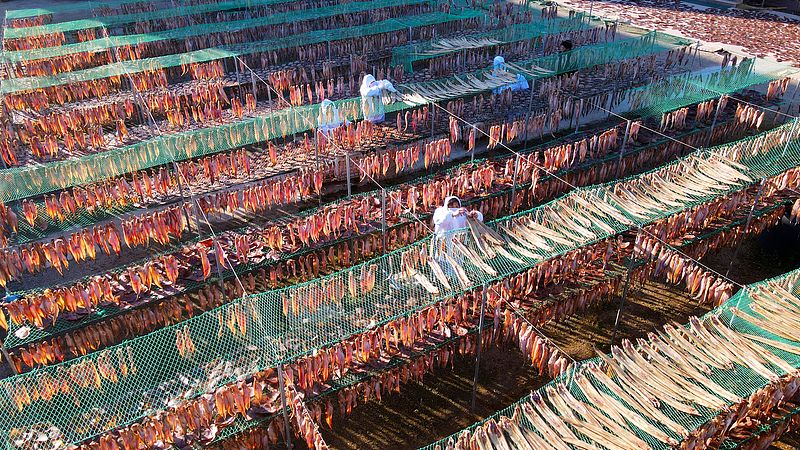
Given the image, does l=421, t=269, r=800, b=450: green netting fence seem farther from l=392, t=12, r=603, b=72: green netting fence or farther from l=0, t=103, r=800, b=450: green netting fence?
l=392, t=12, r=603, b=72: green netting fence

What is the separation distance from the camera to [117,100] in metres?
21.0

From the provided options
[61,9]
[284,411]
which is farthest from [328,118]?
[61,9]

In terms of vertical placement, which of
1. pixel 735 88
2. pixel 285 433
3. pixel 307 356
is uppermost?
pixel 735 88

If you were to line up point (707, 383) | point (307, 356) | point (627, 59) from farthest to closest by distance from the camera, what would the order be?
point (627, 59), point (307, 356), point (707, 383)

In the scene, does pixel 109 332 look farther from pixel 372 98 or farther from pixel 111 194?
pixel 372 98

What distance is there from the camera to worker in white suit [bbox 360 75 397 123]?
16.7 metres

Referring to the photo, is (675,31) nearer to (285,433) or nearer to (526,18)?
(526,18)

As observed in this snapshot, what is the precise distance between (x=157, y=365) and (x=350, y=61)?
59.7 feet

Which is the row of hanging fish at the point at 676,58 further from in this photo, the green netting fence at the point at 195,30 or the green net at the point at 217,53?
the green netting fence at the point at 195,30

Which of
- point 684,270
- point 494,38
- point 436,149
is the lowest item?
point 684,270

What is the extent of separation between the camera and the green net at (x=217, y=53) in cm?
2012

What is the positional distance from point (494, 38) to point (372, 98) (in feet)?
32.5

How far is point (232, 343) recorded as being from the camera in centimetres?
925

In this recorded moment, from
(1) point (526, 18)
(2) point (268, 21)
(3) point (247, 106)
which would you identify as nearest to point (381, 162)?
(3) point (247, 106)
